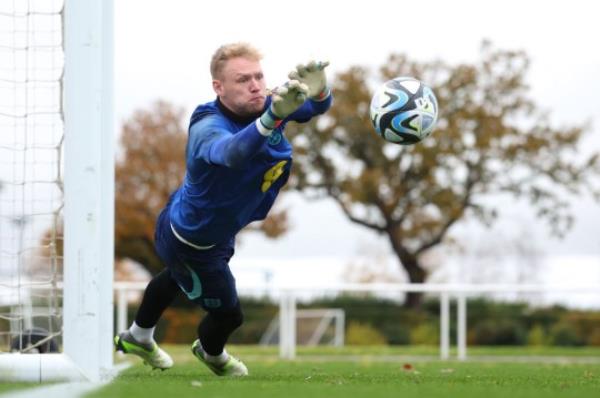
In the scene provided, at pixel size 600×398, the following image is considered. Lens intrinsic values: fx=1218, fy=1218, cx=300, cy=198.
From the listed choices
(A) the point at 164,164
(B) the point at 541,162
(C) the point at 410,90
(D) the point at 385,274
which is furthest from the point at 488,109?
(C) the point at 410,90

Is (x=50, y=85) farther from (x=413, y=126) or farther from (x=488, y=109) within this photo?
(x=488, y=109)

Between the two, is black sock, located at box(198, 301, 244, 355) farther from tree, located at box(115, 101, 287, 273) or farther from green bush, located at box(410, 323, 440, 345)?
tree, located at box(115, 101, 287, 273)

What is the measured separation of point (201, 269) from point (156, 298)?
67 centimetres

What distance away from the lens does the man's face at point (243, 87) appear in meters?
6.33

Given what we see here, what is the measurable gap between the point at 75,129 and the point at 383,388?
6.17ft

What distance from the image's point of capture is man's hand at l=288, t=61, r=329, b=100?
587cm

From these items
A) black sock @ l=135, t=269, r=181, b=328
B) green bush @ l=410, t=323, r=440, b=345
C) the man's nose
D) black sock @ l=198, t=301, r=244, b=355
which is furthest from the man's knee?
green bush @ l=410, t=323, r=440, b=345

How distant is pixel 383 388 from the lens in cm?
539

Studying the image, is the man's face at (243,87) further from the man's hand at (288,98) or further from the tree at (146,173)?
the tree at (146,173)

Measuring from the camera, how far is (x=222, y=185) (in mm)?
6195

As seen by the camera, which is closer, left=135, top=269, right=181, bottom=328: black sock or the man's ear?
the man's ear

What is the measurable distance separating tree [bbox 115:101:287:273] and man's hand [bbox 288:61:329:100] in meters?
37.9

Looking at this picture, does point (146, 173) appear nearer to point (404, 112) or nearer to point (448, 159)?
point (448, 159)

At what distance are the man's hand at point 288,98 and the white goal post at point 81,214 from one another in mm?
908
